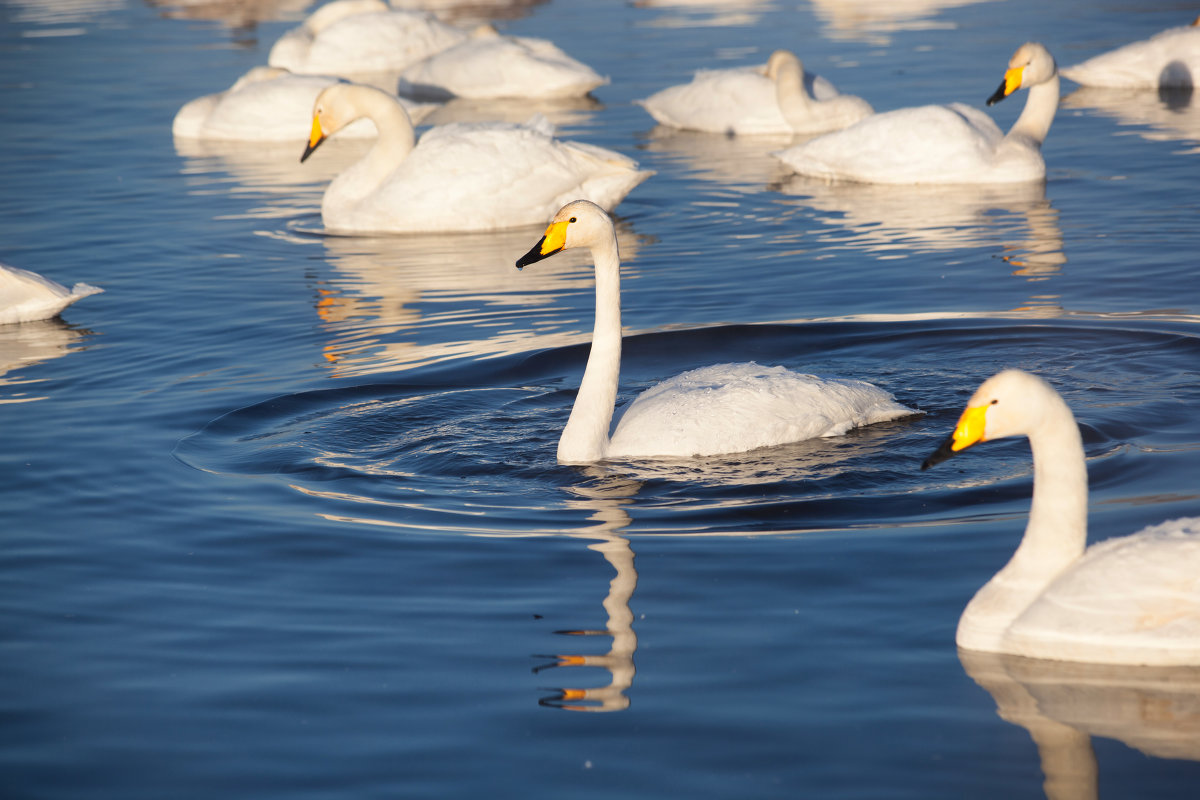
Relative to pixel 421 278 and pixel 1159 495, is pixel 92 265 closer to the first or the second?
pixel 421 278

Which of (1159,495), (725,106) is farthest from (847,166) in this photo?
(1159,495)

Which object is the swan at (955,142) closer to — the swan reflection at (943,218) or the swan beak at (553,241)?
the swan reflection at (943,218)

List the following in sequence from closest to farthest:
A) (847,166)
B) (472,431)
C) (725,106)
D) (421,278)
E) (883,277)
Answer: (472,431) → (883,277) → (421,278) → (847,166) → (725,106)

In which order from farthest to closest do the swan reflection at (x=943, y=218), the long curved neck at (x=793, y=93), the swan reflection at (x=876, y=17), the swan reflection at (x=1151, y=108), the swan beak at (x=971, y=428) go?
the swan reflection at (x=876, y=17)
the long curved neck at (x=793, y=93)
the swan reflection at (x=1151, y=108)
the swan reflection at (x=943, y=218)
the swan beak at (x=971, y=428)

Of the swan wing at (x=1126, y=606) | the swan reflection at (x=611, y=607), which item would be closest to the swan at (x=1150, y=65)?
the swan reflection at (x=611, y=607)

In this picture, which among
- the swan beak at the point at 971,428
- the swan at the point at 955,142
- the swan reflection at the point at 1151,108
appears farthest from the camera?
the swan reflection at the point at 1151,108

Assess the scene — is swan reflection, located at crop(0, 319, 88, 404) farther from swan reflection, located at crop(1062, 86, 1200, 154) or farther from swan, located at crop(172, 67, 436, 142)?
swan reflection, located at crop(1062, 86, 1200, 154)

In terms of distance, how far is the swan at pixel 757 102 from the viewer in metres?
19.9

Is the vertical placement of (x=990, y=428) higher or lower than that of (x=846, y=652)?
higher

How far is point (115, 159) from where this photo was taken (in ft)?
68.9

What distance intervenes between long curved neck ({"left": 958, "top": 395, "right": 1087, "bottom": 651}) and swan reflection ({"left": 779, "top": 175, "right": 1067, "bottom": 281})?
269 inches

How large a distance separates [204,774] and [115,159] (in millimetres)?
17322

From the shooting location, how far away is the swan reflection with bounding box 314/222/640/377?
36.4 feet

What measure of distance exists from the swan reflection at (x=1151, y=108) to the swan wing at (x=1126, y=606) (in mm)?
12935
